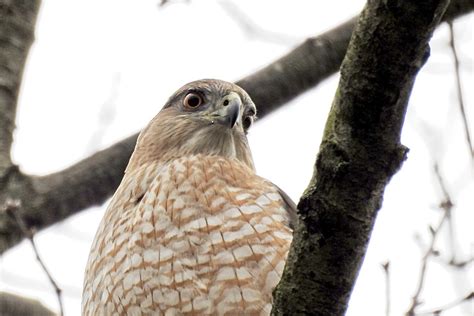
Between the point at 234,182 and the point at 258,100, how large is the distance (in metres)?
0.49

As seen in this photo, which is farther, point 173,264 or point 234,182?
point 234,182

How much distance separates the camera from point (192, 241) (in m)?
4.37

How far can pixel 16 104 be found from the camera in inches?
195

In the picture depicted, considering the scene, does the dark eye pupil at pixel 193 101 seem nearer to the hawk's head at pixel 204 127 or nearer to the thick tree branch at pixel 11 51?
the hawk's head at pixel 204 127

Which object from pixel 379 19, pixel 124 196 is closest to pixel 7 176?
pixel 124 196

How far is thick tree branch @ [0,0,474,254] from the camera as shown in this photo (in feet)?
14.8

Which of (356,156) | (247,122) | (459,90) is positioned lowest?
(247,122)

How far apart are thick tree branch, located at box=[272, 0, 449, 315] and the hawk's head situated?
273cm

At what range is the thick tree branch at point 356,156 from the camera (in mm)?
2430

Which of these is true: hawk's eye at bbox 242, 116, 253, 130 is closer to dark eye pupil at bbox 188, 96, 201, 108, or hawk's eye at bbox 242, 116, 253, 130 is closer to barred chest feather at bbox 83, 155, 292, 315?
dark eye pupil at bbox 188, 96, 201, 108

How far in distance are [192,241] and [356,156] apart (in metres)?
1.85

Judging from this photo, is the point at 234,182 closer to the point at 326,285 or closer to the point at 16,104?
the point at 16,104

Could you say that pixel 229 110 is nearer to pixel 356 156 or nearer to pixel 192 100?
pixel 192 100

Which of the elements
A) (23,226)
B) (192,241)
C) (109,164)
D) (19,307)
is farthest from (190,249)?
(19,307)
